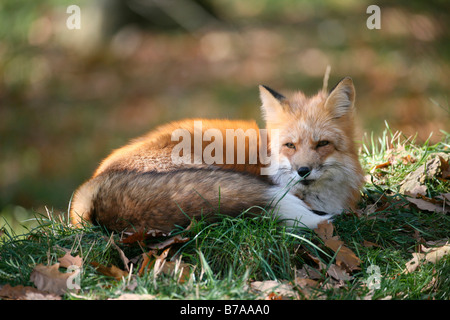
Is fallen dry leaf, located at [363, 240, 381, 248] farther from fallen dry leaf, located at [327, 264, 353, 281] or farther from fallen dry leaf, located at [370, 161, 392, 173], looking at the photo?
fallen dry leaf, located at [370, 161, 392, 173]

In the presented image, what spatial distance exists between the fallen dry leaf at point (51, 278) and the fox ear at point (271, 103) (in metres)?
2.11

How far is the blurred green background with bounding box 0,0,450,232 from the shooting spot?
9570 mm

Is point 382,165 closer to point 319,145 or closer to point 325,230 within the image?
point 319,145

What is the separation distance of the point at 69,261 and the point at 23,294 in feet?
1.15

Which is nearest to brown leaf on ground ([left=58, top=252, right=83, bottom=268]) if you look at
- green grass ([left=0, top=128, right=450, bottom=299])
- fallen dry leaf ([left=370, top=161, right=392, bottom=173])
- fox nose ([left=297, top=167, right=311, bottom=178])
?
green grass ([left=0, top=128, right=450, bottom=299])

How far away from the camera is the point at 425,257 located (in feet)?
10.2

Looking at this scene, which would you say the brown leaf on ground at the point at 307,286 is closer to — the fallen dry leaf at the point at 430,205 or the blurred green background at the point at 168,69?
the fallen dry leaf at the point at 430,205

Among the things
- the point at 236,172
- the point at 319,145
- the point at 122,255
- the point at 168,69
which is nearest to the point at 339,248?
the point at 236,172

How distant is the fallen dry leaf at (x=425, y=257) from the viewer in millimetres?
3033

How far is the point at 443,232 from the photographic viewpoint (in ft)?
11.7

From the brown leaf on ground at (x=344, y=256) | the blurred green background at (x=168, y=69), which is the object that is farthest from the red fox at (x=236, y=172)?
the blurred green background at (x=168, y=69)

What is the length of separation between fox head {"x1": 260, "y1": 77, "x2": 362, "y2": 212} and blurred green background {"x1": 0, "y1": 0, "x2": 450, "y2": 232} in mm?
5156

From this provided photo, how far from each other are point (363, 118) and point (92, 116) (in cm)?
594
